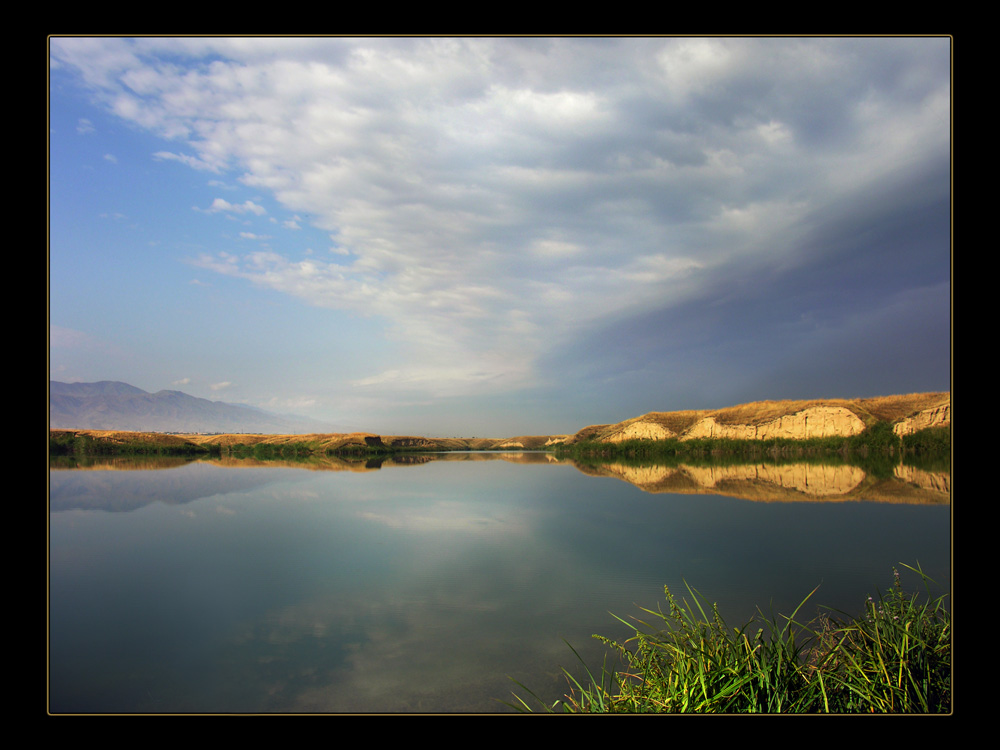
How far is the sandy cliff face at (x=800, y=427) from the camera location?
3650 cm

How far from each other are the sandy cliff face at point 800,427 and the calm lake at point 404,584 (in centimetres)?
2990

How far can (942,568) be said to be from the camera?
6125mm

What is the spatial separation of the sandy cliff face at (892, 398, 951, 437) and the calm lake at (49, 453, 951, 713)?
2569 centimetres

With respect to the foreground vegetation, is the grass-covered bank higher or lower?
lower

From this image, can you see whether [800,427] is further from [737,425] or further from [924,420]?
[924,420]

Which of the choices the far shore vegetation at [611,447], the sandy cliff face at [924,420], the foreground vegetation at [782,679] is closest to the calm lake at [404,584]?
the foreground vegetation at [782,679]

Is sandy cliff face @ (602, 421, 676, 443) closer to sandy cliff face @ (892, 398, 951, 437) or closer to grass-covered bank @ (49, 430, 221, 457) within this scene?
sandy cliff face @ (892, 398, 951, 437)

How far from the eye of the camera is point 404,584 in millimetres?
5730

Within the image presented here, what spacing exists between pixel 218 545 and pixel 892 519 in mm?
14460

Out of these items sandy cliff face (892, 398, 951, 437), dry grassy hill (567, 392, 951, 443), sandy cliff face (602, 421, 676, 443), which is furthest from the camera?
sandy cliff face (602, 421, 676, 443)

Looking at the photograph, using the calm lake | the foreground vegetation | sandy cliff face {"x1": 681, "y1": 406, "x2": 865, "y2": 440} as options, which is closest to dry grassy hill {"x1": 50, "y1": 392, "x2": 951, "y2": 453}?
sandy cliff face {"x1": 681, "y1": 406, "x2": 865, "y2": 440}

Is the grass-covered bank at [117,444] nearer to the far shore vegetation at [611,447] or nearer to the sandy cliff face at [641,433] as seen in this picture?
the far shore vegetation at [611,447]

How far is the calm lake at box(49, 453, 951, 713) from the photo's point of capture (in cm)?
364
